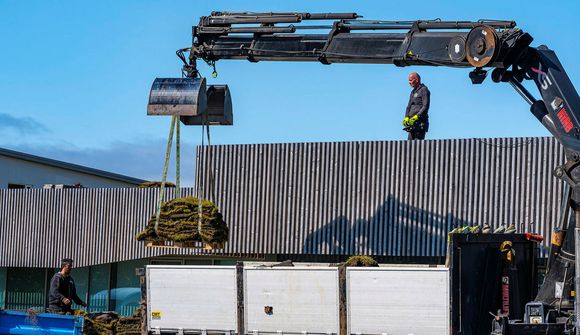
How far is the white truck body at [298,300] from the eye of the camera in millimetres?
15703

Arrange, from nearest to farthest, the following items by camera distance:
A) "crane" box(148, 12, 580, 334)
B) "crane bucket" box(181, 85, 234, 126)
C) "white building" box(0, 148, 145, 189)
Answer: "crane" box(148, 12, 580, 334) → "crane bucket" box(181, 85, 234, 126) → "white building" box(0, 148, 145, 189)

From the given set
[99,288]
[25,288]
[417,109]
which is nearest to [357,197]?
[417,109]

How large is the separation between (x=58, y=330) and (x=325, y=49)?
746 cm

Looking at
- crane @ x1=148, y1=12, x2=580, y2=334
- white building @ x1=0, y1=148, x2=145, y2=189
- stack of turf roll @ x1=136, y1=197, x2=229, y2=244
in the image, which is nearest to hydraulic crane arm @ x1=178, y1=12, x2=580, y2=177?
crane @ x1=148, y1=12, x2=580, y2=334

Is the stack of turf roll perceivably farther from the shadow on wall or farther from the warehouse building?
the shadow on wall

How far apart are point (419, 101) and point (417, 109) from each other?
0.28m

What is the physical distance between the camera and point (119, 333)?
1897 centimetres

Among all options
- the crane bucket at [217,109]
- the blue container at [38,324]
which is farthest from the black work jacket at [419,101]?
the blue container at [38,324]

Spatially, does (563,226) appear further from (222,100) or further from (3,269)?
(3,269)

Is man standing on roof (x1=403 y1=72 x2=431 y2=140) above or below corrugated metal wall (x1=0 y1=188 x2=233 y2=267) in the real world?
above

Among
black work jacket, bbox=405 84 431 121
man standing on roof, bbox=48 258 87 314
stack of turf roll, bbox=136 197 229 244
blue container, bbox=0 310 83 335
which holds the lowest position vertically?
blue container, bbox=0 310 83 335

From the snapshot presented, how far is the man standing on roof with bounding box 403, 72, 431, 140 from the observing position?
22.5 m

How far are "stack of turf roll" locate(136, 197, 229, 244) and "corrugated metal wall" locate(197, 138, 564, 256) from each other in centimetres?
207

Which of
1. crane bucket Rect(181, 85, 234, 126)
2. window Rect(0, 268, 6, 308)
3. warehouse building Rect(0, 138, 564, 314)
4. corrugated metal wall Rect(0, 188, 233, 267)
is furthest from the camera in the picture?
window Rect(0, 268, 6, 308)
